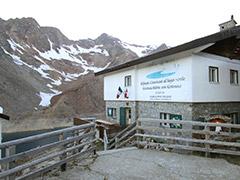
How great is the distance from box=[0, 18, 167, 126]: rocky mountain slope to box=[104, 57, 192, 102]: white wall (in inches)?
1029

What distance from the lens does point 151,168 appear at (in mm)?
6074

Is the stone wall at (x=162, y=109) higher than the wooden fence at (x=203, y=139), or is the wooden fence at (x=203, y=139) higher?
the stone wall at (x=162, y=109)

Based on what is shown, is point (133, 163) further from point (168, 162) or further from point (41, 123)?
point (41, 123)

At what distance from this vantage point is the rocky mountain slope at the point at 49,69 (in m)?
44.7

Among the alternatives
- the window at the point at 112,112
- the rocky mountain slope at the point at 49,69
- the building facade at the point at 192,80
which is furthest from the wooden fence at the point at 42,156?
the rocky mountain slope at the point at 49,69

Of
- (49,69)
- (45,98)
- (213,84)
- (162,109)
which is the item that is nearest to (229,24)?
(213,84)

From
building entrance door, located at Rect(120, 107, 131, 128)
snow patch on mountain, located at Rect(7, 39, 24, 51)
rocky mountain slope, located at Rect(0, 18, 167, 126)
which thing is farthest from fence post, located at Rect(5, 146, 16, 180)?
snow patch on mountain, located at Rect(7, 39, 24, 51)

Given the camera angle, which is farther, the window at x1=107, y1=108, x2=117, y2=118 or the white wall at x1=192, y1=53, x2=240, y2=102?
the window at x1=107, y1=108, x2=117, y2=118

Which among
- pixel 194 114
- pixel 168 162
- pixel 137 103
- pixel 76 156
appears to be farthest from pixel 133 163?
pixel 137 103

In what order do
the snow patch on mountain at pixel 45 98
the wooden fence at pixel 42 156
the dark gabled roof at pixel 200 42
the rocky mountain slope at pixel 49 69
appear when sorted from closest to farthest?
the wooden fence at pixel 42 156 < the dark gabled roof at pixel 200 42 < the rocky mountain slope at pixel 49 69 < the snow patch on mountain at pixel 45 98

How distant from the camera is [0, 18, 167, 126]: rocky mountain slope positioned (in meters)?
44.7

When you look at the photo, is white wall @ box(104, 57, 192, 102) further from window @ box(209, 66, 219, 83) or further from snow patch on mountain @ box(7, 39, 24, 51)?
snow patch on mountain @ box(7, 39, 24, 51)

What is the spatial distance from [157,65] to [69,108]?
32.6 meters

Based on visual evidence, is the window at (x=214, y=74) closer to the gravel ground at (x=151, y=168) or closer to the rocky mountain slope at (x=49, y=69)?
the gravel ground at (x=151, y=168)
